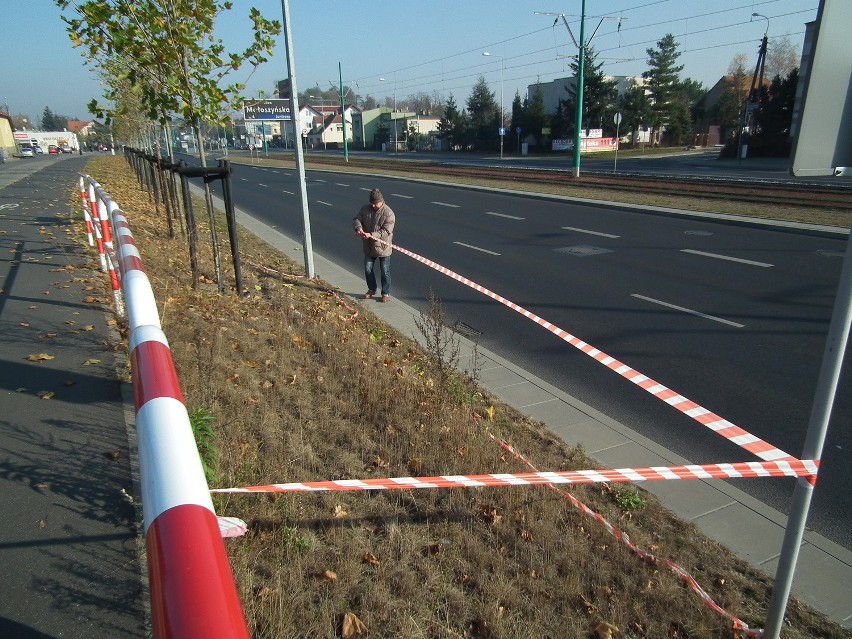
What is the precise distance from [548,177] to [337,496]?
30834mm

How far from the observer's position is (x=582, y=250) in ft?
44.2

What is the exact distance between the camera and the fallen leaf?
102 inches

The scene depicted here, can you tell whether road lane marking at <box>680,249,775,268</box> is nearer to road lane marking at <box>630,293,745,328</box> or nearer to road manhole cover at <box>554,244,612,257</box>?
road manhole cover at <box>554,244,612,257</box>

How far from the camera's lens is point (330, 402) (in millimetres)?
4906

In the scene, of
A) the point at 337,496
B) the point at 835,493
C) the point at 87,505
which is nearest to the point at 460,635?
the point at 337,496

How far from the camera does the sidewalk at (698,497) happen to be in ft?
11.0

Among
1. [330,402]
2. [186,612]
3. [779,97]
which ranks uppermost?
[779,97]

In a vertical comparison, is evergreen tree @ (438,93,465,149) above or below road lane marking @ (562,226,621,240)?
above

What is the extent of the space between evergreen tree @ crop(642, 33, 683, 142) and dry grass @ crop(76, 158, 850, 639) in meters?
72.4

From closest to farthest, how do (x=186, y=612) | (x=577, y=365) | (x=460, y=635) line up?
(x=186, y=612) → (x=460, y=635) → (x=577, y=365)

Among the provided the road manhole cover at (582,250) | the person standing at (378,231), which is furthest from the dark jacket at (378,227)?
the road manhole cover at (582,250)

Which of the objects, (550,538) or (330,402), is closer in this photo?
(550,538)

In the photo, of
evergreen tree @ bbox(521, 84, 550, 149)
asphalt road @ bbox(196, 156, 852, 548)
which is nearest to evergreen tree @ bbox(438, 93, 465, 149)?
evergreen tree @ bbox(521, 84, 550, 149)

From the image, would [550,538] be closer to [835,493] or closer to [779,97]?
[835,493]
